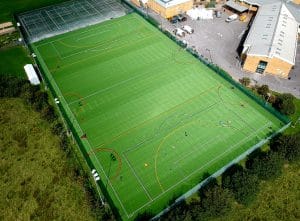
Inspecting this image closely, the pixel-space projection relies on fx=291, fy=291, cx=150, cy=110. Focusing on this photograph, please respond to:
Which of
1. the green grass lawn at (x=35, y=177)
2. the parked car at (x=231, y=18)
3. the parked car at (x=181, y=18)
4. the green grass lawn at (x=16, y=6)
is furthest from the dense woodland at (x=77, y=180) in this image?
the green grass lawn at (x=16, y=6)

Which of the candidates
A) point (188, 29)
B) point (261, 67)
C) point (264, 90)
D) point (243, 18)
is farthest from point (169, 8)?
point (264, 90)

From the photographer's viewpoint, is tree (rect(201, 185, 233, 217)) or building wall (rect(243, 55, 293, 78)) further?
building wall (rect(243, 55, 293, 78))

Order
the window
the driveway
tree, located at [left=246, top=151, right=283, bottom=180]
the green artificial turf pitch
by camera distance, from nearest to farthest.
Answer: tree, located at [left=246, top=151, right=283, bottom=180]
the green artificial turf pitch
the driveway
the window

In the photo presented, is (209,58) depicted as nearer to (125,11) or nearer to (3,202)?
(125,11)

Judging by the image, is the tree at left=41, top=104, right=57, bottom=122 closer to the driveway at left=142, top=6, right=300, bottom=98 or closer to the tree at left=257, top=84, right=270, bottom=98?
the driveway at left=142, top=6, right=300, bottom=98

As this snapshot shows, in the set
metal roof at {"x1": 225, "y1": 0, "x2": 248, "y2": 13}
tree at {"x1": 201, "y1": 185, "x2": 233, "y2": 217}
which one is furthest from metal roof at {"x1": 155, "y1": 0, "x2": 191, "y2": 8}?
tree at {"x1": 201, "y1": 185, "x2": 233, "y2": 217}

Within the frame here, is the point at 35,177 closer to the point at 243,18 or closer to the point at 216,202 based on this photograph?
the point at 216,202
